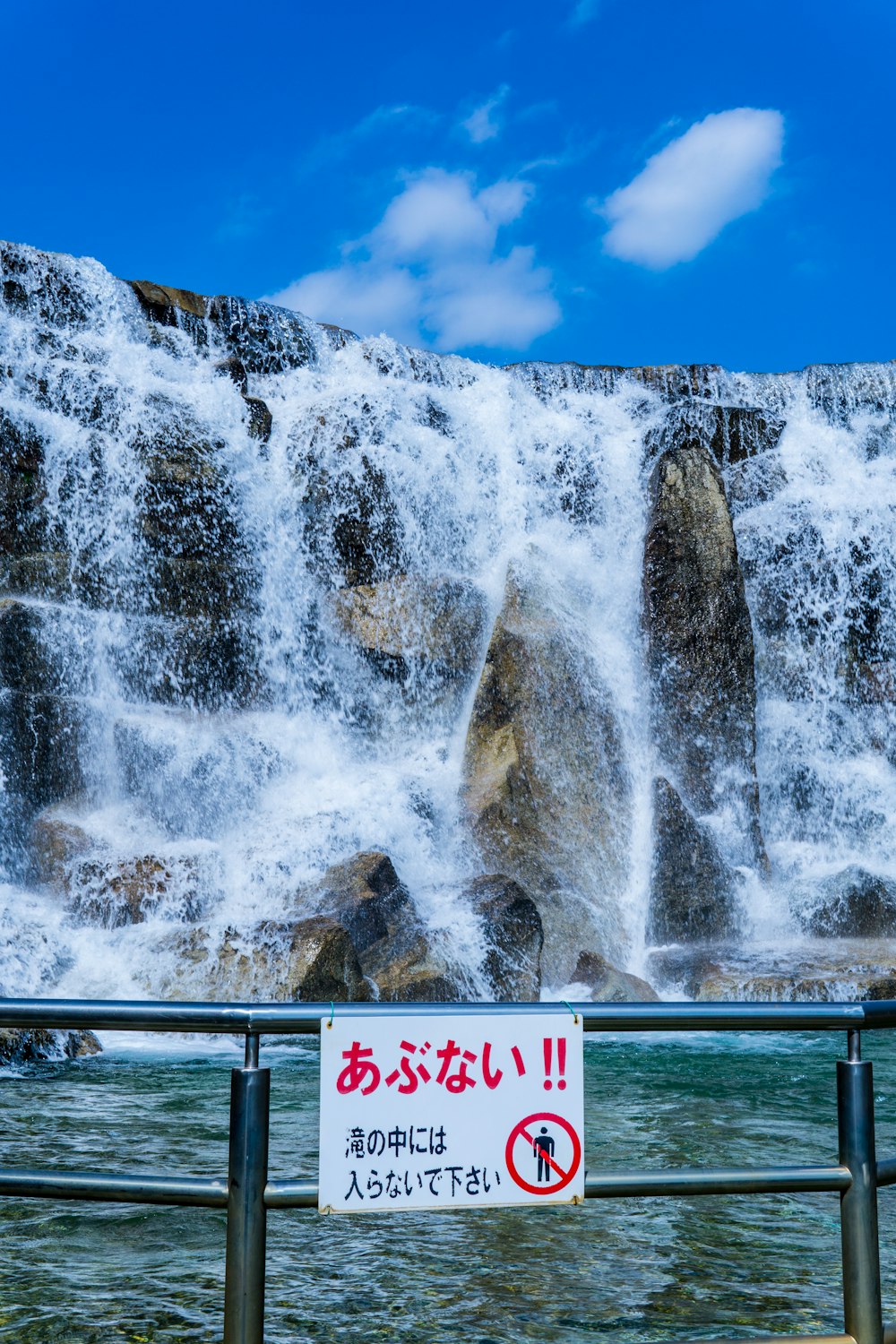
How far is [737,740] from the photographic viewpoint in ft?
57.8

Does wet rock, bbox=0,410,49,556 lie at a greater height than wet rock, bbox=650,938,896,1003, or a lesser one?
greater

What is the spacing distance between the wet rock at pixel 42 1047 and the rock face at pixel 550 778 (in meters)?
5.70

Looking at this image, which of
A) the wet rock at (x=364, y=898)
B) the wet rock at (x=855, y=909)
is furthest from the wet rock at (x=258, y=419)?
the wet rock at (x=855, y=909)

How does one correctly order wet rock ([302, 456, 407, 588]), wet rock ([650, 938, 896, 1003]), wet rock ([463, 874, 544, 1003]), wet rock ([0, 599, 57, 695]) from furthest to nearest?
wet rock ([302, 456, 407, 588]), wet rock ([0, 599, 57, 695]), wet rock ([650, 938, 896, 1003]), wet rock ([463, 874, 544, 1003])

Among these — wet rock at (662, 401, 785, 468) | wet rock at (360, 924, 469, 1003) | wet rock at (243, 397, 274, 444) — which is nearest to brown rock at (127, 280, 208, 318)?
wet rock at (243, 397, 274, 444)

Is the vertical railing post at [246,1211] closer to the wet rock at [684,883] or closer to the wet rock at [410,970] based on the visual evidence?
the wet rock at [410,970]

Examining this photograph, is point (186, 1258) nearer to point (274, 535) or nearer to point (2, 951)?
point (2, 951)

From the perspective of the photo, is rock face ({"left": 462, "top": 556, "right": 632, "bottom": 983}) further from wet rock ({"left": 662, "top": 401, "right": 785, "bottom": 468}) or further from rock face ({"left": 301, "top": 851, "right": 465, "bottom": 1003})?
wet rock ({"left": 662, "top": 401, "right": 785, "bottom": 468})

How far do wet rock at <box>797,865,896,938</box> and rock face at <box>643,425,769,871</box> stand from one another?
1295 mm

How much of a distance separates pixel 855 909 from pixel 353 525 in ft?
28.9

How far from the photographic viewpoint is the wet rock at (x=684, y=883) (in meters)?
15.4

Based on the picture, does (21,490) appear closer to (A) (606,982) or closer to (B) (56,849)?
(B) (56,849)

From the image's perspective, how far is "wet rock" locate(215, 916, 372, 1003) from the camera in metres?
10.4

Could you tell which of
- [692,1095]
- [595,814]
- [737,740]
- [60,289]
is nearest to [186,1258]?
[692,1095]
